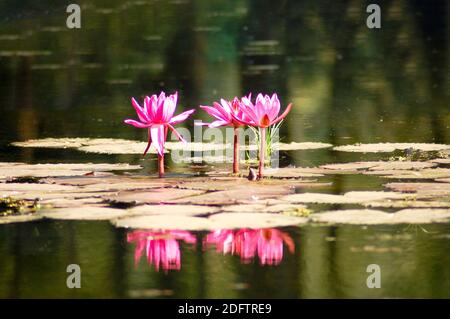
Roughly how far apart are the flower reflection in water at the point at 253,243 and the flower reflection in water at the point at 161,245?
95 millimetres

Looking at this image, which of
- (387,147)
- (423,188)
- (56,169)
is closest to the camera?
(423,188)

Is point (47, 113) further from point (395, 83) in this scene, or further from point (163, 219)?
point (163, 219)

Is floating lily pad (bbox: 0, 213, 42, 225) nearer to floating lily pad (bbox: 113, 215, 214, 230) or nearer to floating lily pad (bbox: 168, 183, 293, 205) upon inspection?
floating lily pad (bbox: 113, 215, 214, 230)

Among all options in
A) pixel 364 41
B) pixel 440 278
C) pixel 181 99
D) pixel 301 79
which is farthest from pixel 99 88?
pixel 440 278

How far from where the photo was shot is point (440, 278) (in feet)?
11.4

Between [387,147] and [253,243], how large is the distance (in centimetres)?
227

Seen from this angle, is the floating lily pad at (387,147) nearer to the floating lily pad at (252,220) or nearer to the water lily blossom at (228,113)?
the water lily blossom at (228,113)

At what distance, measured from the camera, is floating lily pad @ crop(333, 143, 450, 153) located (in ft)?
19.3

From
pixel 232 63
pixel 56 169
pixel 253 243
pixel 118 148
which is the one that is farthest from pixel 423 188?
pixel 232 63

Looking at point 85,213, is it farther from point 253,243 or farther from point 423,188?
point 423,188

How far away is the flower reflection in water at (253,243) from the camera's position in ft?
12.2

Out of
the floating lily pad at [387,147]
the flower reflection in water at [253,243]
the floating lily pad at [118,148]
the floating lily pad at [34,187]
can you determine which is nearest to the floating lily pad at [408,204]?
the flower reflection in water at [253,243]

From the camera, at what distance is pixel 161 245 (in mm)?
3822
